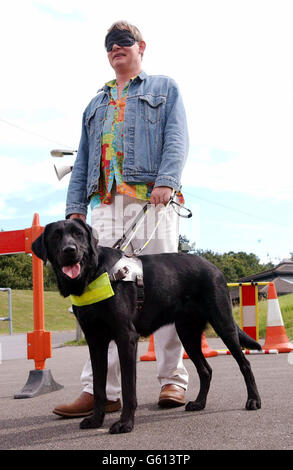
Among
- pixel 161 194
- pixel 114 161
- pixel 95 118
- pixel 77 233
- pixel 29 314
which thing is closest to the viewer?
pixel 77 233

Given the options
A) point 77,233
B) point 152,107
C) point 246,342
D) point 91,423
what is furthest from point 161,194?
point 91,423

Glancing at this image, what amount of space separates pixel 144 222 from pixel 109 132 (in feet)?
2.36

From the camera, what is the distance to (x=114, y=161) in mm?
3930

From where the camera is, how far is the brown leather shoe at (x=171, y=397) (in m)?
3.73

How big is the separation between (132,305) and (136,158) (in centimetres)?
120

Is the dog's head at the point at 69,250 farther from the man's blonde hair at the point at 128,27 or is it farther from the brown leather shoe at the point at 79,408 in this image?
the man's blonde hair at the point at 128,27

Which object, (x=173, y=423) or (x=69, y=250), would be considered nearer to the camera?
(x=69, y=250)

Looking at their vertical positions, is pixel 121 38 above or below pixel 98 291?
above

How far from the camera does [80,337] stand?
14711 mm

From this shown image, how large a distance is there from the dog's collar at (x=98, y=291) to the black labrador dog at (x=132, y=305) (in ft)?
0.09

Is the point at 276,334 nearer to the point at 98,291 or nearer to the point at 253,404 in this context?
the point at 253,404

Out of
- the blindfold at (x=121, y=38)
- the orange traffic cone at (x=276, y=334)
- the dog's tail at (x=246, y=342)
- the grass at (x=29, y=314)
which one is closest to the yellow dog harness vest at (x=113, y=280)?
the dog's tail at (x=246, y=342)
